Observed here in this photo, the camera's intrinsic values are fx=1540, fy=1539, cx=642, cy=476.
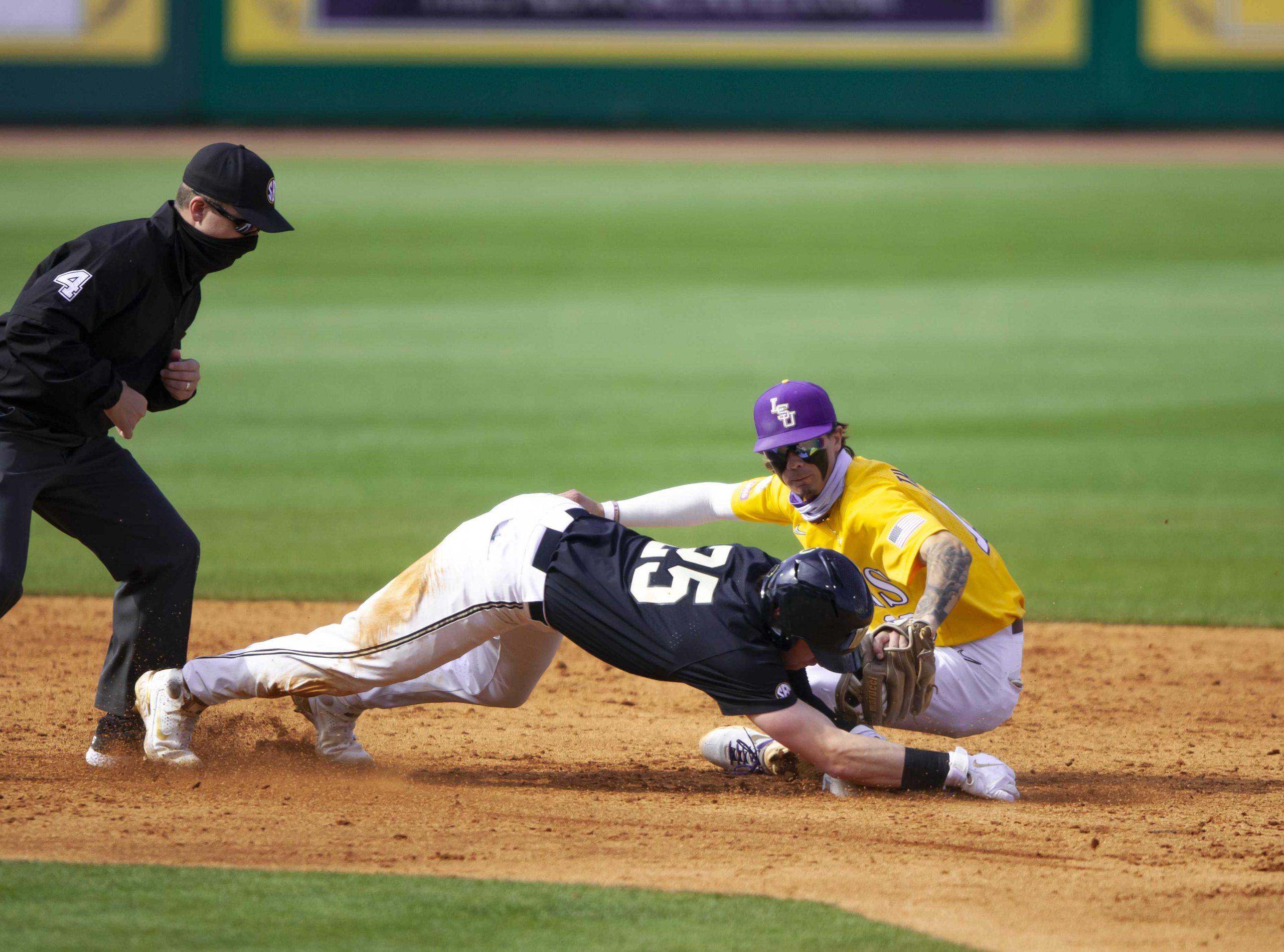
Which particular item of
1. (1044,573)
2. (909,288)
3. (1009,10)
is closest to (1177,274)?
(909,288)

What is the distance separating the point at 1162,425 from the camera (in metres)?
13.5

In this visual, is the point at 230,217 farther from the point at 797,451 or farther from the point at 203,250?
the point at 797,451

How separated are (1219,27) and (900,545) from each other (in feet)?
83.2

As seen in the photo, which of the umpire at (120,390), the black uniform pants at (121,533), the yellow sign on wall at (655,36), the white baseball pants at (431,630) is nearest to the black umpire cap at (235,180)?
the umpire at (120,390)

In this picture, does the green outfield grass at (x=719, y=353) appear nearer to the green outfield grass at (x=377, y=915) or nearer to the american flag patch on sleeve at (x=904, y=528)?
the american flag patch on sleeve at (x=904, y=528)

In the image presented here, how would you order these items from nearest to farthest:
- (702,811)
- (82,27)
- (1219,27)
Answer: (702,811) → (82,27) → (1219,27)

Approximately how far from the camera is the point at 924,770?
5273 millimetres

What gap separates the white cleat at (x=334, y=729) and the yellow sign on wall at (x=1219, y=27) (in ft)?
84.5

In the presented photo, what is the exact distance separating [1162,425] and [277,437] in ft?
25.0

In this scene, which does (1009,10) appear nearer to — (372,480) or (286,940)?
(372,480)

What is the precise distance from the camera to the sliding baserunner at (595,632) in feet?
16.0

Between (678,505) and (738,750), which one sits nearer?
(738,750)

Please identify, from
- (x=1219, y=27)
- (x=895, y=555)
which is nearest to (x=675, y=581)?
(x=895, y=555)

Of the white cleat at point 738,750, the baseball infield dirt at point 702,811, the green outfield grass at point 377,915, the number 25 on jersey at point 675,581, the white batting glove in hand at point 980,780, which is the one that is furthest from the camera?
the white cleat at point 738,750
